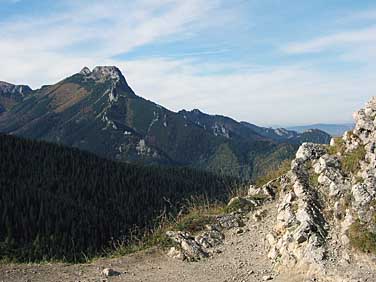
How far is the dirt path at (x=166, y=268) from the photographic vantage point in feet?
48.4

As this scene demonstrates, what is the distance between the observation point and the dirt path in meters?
14.7

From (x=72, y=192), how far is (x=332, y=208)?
139476 mm

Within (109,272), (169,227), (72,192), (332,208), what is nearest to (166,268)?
(109,272)

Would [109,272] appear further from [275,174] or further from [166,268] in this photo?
[275,174]

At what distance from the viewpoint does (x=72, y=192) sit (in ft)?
486

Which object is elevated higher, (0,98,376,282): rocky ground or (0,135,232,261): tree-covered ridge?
(0,98,376,282): rocky ground

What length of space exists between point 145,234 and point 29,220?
342ft

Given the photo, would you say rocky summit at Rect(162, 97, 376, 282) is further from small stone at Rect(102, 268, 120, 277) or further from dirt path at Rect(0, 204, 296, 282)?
small stone at Rect(102, 268, 120, 277)

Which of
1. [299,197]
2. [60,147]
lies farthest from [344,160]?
[60,147]

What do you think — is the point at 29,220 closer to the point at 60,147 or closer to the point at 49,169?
the point at 49,169

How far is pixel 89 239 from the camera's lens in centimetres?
11225

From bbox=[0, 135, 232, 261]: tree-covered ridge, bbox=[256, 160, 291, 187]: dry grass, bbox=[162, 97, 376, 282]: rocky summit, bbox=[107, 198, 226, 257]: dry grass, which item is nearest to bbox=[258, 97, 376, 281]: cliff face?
bbox=[162, 97, 376, 282]: rocky summit

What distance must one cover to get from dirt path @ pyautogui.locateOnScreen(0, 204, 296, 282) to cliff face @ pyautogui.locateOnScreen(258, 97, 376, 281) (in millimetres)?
720

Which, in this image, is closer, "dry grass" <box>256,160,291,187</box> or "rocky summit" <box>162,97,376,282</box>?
"rocky summit" <box>162,97,376,282</box>
